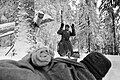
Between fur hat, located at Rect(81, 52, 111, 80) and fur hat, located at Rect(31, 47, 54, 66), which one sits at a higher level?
fur hat, located at Rect(31, 47, 54, 66)

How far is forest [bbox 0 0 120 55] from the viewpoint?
6305 mm

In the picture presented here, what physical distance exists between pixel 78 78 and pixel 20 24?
18.6 feet

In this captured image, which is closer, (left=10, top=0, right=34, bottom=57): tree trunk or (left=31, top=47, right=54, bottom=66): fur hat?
(left=31, top=47, right=54, bottom=66): fur hat

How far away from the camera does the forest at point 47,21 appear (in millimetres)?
6305

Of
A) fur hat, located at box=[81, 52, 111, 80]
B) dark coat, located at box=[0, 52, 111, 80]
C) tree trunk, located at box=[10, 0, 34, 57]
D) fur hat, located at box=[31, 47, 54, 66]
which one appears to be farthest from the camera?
tree trunk, located at box=[10, 0, 34, 57]

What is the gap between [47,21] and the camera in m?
6.13

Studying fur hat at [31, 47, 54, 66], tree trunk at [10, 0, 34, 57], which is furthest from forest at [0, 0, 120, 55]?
fur hat at [31, 47, 54, 66]

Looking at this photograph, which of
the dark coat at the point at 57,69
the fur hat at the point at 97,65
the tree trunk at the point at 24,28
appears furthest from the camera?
the tree trunk at the point at 24,28

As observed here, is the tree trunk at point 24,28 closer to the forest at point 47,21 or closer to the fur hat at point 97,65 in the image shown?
the forest at point 47,21

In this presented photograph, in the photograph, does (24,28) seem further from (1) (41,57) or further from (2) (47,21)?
(1) (41,57)

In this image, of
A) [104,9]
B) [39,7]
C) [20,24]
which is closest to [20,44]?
[20,24]

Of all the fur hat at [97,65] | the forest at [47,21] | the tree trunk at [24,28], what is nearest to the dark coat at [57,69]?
the fur hat at [97,65]

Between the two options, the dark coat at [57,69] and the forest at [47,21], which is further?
the forest at [47,21]

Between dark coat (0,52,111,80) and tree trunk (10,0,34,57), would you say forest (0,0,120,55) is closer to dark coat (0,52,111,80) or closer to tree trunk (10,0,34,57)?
tree trunk (10,0,34,57)
